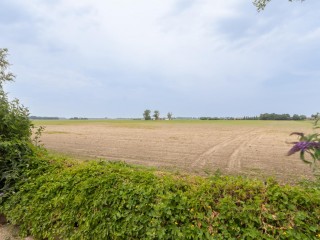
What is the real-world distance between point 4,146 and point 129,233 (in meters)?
2.70

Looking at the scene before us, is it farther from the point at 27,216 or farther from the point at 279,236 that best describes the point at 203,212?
the point at 27,216

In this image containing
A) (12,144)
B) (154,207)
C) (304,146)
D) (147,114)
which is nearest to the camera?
(304,146)

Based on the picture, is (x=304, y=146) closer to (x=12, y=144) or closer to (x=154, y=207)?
(x=154, y=207)

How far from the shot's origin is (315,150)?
1.28 meters

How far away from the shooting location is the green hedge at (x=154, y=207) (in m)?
2.22

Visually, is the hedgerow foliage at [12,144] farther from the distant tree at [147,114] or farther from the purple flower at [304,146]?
the distant tree at [147,114]

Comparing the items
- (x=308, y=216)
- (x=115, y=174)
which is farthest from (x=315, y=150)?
(x=115, y=174)

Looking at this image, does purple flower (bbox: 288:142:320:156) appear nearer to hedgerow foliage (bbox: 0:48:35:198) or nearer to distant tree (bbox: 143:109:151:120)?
hedgerow foliage (bbox: 0:48:35:198)

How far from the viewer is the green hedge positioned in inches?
87.3

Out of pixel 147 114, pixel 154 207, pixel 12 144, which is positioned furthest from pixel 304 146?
pixel 147 114

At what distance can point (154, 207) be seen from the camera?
2568 mm

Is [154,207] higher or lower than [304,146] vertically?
lower

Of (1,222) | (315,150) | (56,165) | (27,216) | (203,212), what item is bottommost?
(1,222)

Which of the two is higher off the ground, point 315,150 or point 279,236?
point 315,150
